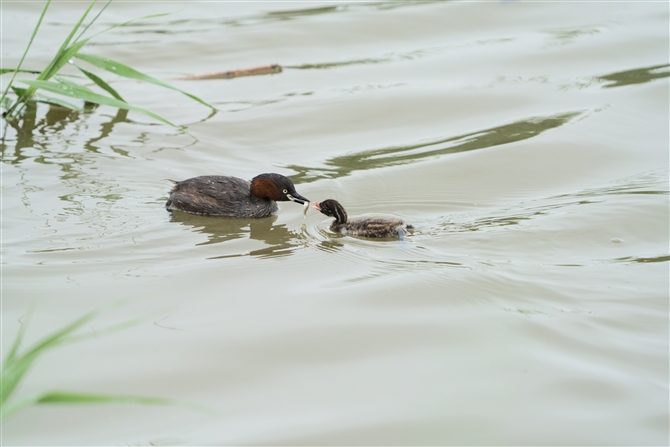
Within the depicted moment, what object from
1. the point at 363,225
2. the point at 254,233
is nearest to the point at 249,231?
the point at 254,233

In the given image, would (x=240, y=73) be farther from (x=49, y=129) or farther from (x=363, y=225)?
(x=363, y=225)

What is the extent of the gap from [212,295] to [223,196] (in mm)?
2118

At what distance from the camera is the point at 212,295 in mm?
5527

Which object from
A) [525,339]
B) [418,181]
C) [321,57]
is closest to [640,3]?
[321,57]

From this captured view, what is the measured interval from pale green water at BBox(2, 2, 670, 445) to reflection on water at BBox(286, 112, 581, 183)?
36mm

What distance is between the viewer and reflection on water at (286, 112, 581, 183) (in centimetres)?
845

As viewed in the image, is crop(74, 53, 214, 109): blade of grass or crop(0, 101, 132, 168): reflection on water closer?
crop(74, 53, 214, 109): blade of grass

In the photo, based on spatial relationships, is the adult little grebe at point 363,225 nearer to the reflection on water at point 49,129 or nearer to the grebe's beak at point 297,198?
the grebe's beak at point 297,198

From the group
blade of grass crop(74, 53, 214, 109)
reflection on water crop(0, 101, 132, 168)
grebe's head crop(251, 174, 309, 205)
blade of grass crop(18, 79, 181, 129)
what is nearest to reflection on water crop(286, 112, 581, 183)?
grebe's head crop(251, 174, 309, 205)

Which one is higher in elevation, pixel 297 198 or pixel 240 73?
pixel 240 73

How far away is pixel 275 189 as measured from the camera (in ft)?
24.6

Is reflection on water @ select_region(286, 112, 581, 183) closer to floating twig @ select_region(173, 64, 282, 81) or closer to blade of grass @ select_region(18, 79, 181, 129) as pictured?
blade of grass @ select_region(18, 79, 181, 129)

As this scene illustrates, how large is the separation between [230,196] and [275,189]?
0.41 metres

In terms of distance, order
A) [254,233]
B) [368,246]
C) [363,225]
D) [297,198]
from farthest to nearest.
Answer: [297,198] < [254,233] < [363,225] < [368,246]
